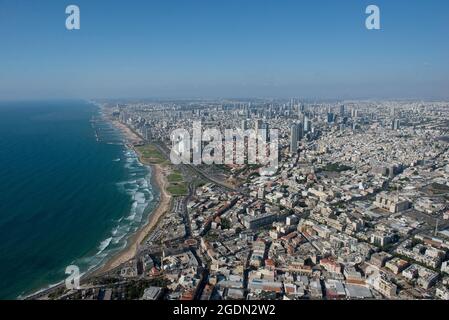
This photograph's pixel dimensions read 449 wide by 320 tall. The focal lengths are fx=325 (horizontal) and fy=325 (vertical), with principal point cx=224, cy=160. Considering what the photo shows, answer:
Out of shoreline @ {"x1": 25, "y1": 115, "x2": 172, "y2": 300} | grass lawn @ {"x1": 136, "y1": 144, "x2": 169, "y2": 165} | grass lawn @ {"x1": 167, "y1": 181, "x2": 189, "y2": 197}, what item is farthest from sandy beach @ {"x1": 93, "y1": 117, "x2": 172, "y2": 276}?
grass lawn @ {"x1": 136, "y1": 144, "x2": 169, "y2": 165}

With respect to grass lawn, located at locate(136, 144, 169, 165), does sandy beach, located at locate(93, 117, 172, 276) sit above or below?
below

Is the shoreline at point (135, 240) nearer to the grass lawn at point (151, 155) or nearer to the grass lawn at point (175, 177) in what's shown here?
the grass lawn at point (175, 177)

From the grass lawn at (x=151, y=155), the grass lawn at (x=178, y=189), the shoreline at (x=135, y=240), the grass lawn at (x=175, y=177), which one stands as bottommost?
the shoreline at (x=135, y=240)

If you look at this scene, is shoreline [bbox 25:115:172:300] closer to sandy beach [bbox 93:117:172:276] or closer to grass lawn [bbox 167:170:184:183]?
sandy beach [bbox 93:117:172:276]

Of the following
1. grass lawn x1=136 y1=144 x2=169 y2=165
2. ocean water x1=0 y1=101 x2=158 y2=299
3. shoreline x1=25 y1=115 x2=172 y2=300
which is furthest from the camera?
grass lawn x1=136 y1=144 x2=169 y2=165

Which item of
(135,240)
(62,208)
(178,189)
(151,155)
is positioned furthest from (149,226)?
(151,155)

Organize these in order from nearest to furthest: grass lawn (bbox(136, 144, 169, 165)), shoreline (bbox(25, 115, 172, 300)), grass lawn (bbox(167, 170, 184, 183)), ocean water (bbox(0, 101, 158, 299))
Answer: shoreline (bbox(25, 115, 172, 300)), ocean water (bbox(0, 101, 158, 299)), grass lawn (bbox(167, 170, 184, 183)), grass lawn (bbox(136, 144, 169, 165))

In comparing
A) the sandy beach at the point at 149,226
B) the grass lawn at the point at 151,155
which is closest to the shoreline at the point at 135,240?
the sandy beach at the point at 149,226

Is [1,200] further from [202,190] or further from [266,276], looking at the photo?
[266,276]

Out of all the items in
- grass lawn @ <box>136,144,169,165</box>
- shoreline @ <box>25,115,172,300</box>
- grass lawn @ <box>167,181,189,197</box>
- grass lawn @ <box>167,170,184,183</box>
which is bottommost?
shoreline @ <box>25,115,172,300</box>
